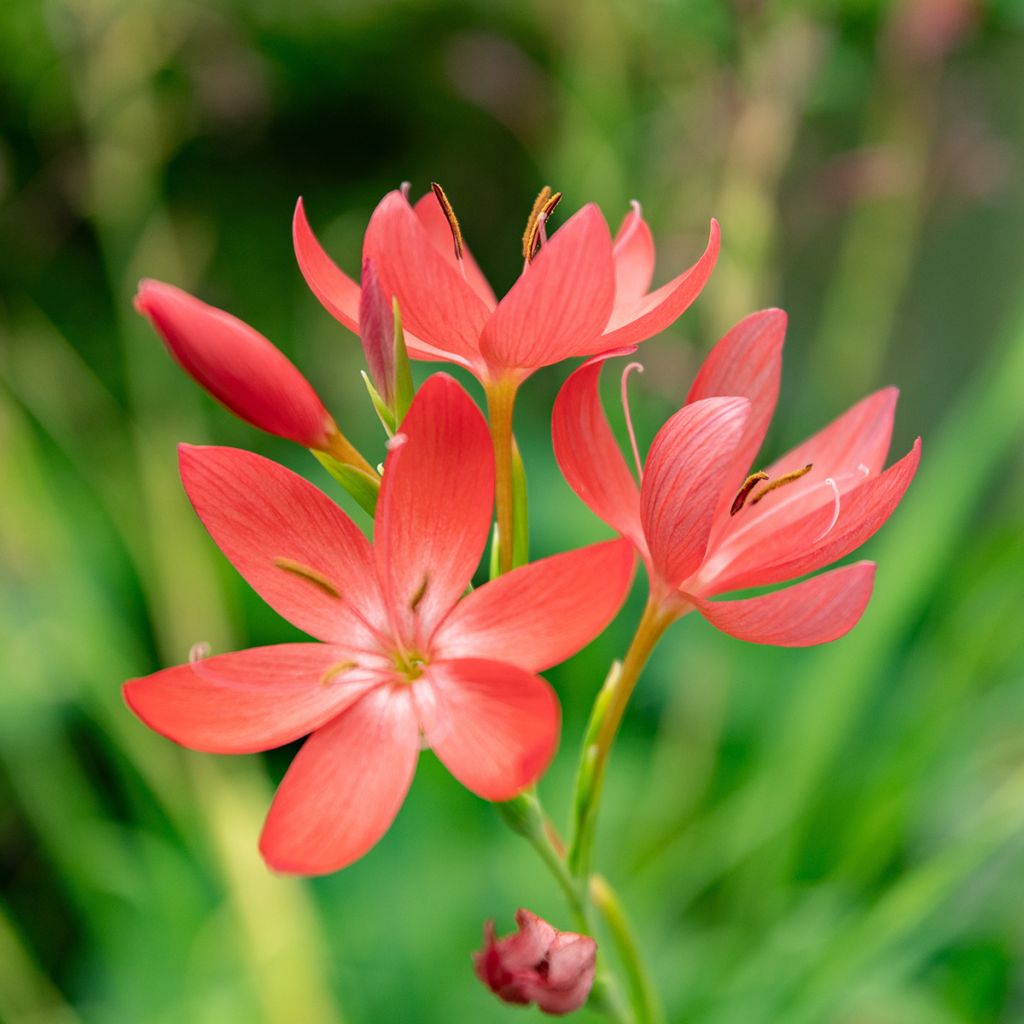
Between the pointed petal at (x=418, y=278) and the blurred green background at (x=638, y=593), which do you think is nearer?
the pointed petal at (x=418, y=278)

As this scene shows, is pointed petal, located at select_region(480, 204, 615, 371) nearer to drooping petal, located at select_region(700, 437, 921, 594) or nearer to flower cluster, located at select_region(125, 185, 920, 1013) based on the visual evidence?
flower cluster, located at select_region(125, 185, 920, 1013)

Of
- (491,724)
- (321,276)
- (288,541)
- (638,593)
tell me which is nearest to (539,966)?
(491,724)

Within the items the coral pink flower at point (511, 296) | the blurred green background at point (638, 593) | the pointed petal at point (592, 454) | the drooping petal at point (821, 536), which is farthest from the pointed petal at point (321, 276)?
the blurred green background at point (638, 593)

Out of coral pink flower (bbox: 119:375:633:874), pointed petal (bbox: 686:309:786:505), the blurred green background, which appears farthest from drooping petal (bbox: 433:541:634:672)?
the blurred green background

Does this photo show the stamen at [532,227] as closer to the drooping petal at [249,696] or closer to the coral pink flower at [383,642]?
the coral pink flower at [383,642]

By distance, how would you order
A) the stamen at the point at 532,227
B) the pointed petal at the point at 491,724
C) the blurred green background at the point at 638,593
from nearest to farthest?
the pointed petal at the point at 491,724 < the stamen at the point at 532,227 < the blurred green background at the point at 638,593

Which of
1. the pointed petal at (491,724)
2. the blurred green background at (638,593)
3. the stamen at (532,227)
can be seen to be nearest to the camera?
the pointed petal at (491,724)
